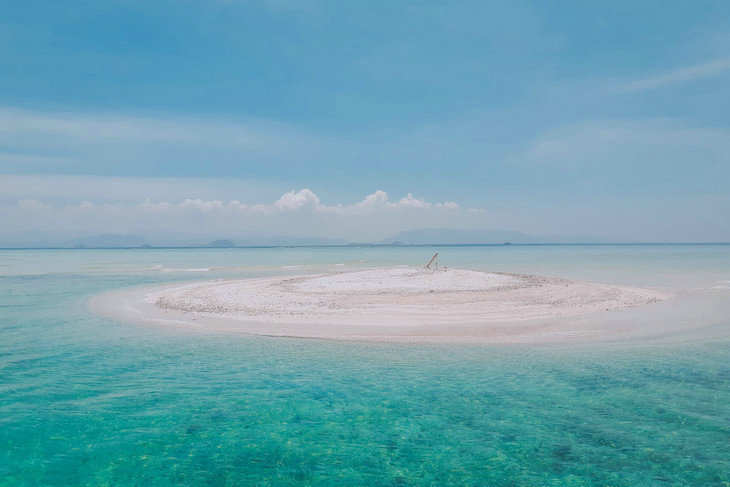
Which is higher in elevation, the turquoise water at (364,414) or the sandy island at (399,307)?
the sandy island at (399,307)

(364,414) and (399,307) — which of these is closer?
(364,414)

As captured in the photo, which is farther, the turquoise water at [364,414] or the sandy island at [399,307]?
the sandy island at [399,307]

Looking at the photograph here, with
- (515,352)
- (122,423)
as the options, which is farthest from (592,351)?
(122,423)

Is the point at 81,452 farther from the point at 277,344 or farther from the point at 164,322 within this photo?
the point at 164,322

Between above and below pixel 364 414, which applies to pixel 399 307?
above
